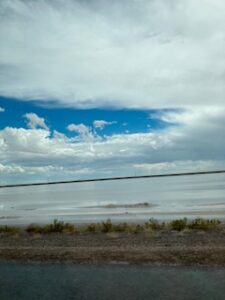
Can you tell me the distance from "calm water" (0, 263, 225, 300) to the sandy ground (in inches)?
37.9

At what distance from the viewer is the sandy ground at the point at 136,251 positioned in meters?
10.0

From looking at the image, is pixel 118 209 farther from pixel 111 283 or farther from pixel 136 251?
pixel 111 283

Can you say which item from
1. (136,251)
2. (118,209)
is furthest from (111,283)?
(118,209)

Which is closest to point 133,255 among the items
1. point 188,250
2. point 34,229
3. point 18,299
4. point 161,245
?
point 188,250

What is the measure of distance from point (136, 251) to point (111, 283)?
11.5 ft

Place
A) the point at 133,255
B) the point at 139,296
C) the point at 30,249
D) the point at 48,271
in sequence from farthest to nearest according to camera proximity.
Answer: the point at 30,249 → the point at 133,255 → the point at 48,271 → the point at 139,296

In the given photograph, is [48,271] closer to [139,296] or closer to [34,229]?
[139,296]

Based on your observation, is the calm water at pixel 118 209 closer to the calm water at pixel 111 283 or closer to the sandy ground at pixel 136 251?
the sandy ground at pixel 136 251

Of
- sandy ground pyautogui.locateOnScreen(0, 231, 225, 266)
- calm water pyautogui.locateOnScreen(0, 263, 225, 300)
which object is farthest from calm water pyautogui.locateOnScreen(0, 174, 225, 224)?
calm water pyautogui.locateOnScreen(0, 263, 225, 300)

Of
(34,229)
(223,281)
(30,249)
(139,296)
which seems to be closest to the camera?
(139,296)

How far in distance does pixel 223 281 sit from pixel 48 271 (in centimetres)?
374

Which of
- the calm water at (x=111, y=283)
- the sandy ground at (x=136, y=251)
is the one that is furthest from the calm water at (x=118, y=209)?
the calm water at (x=111, y=283)

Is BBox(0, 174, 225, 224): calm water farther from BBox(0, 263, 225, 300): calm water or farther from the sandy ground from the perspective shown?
BBox(0, 263, 225, 300): calm water

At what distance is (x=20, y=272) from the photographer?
362 inches
